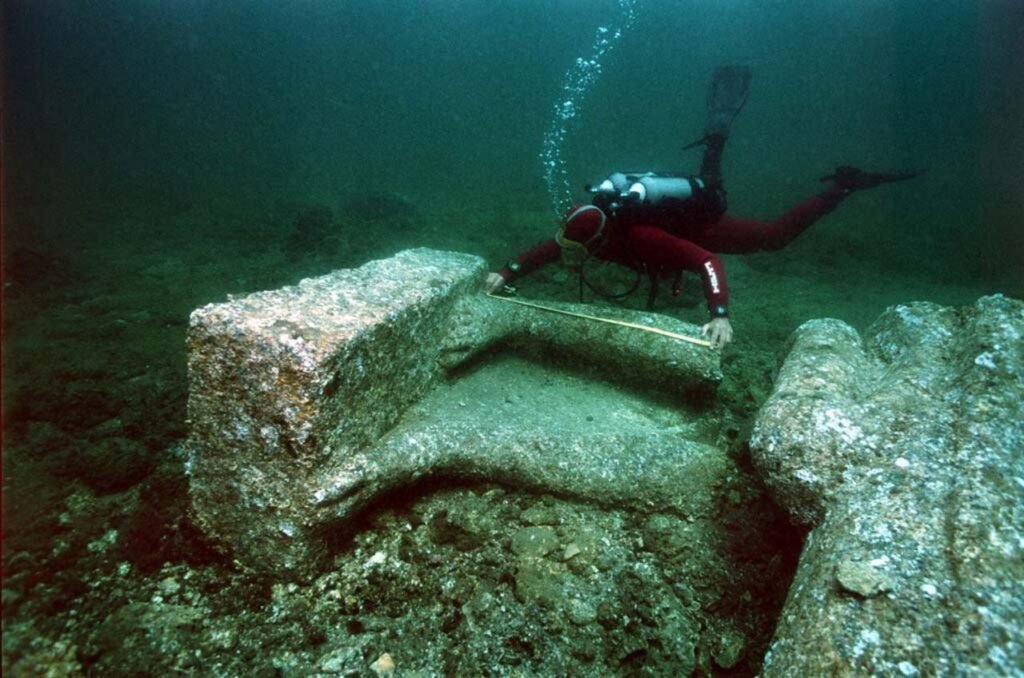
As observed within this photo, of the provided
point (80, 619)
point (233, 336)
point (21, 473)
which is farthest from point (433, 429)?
point (21, 473)

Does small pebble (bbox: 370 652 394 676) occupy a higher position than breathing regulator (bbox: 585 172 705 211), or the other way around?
breathing regulator (bbox: 585 172 705 211)

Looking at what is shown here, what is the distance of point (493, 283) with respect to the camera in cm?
450

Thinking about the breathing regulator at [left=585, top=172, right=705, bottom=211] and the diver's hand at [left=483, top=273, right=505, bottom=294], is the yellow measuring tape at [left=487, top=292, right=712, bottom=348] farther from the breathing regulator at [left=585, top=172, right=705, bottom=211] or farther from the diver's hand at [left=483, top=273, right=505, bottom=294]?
the breathing regulator at [left=585, top=172, right=705, bottom=211]

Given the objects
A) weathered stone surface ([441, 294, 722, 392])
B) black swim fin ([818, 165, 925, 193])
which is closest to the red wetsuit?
weathered stone surface ([441, 294, 722, 392])

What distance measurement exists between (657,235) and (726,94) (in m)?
5.84

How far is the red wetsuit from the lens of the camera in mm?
4129

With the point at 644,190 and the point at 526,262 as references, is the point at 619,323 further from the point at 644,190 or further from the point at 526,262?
the point at 644,190

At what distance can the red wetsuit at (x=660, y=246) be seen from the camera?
413 centimetres

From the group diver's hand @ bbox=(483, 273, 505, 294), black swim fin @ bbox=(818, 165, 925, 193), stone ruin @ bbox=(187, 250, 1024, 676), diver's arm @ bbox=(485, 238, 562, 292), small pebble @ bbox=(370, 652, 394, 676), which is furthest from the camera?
black swim fin @ bbox=(818, 165, 925, 193)

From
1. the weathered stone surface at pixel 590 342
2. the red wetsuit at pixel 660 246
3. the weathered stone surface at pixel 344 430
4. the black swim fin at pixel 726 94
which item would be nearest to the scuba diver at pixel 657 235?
the red wetsuit at pixel 660 246

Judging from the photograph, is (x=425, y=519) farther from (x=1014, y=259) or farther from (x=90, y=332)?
(x=1014, y=259)

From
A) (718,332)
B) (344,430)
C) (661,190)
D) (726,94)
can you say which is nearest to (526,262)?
(661,190)

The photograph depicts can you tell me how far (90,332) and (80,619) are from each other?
4.49 metres

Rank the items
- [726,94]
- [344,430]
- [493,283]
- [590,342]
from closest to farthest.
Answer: [344,430] < [590,342] < [493,283] < [726,94]
